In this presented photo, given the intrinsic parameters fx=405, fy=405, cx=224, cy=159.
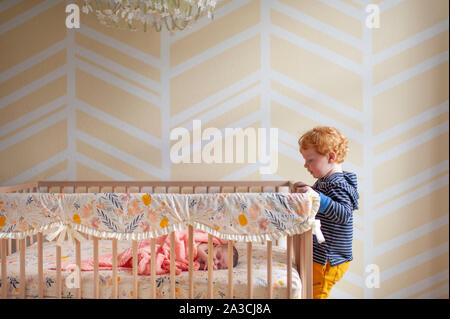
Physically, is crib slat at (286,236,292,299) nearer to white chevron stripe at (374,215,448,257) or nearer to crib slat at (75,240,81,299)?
crib slat at (75,240,81,299)

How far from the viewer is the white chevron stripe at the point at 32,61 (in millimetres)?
2232

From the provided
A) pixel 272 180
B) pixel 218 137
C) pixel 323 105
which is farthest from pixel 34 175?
pixel 323 105

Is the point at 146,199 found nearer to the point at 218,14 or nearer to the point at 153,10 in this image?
the point at 153,10

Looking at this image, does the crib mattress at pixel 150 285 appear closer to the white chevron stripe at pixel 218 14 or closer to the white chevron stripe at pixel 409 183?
the white chevron stripe at pixel 409 183

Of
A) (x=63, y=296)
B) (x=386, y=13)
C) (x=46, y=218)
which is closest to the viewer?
(x=46, y=218)

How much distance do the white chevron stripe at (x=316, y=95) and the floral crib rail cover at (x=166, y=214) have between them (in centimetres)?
106

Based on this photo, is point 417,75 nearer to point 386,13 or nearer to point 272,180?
point 386,13

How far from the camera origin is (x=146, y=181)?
2.22m

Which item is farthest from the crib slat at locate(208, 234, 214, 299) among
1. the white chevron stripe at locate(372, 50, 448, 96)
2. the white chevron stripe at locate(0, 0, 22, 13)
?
the white chevron stripe at locate(0, 0, 22, 13)

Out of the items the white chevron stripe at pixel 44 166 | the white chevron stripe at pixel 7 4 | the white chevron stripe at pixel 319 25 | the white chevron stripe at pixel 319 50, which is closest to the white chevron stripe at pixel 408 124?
the white chevron stripe at pixel 319 50

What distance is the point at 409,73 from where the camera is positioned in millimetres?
2199

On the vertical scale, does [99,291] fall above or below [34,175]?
below

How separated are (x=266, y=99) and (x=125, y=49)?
32.2 inches

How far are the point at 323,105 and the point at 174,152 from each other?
853 mm
